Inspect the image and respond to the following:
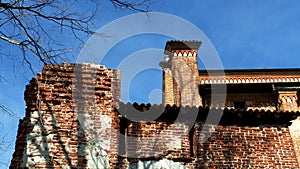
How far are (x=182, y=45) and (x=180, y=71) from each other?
1.46 meters

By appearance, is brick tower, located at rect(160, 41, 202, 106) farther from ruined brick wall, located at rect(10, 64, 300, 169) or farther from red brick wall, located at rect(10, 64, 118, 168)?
red brick wall, located at rect(10, 64, 118, 168)

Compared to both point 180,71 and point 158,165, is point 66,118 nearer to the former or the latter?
point 158,165

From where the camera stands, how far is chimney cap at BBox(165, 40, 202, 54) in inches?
679

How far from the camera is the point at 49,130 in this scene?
6.79m

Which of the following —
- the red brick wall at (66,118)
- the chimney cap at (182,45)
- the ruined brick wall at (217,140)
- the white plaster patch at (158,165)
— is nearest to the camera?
the red brick wall at (66,118)

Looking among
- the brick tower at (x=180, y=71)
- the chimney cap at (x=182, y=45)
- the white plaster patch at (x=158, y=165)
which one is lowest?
the white plaster patch at (x=158, y=165)

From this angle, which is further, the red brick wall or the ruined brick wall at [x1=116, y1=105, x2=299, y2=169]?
the ruined brick wall at [x1=116, y1=105, x2=299, y2=169]

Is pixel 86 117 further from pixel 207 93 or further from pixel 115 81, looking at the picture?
pixel 207 93

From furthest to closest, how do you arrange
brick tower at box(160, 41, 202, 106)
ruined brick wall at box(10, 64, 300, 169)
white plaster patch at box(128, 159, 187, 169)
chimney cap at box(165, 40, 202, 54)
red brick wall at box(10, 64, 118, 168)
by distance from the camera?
chimney cap at box(165, 40, 202, 54) < brick tower at box(160, 41, 202, 106) < white plaster patch at box(128, 159, 187, 169) < ruined brick wall at box(10, 64, 300, 169) < red brick wall at box(10, 64, 118, 168)

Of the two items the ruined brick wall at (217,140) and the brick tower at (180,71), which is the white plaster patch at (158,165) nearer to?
the ruined brick wall at (217,140)

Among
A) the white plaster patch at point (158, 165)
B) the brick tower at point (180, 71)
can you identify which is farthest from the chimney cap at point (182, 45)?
the white plaster patch at point (158, 165)

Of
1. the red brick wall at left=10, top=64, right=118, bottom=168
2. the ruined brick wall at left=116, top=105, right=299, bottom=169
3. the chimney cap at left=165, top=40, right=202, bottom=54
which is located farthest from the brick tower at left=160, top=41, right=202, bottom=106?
the red brick wall at left=10, top=64, right=118, bottom=168

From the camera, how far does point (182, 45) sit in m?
17.4

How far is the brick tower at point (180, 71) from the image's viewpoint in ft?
54.3
